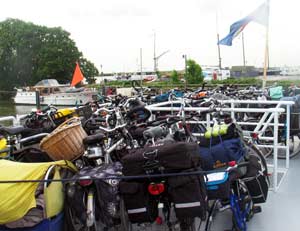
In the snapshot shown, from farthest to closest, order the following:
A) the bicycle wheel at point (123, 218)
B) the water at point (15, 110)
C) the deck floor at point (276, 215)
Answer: the water at point (15, 110)
the deck floor at point (276, 215)
the bicycle wheel at point (123, 218)

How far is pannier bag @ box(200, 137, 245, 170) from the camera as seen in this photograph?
2.31 meters

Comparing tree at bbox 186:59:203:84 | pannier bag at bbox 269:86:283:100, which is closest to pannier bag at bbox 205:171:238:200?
pannier bag at bbox 269:86:283:100

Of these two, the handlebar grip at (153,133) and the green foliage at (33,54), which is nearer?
the handlebar grip at (153,133)

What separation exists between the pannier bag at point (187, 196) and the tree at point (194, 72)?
18.2 metres

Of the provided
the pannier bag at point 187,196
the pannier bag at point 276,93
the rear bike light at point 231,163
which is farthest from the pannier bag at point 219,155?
the pannier bag at point 276,93

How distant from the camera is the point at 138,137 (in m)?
2.70

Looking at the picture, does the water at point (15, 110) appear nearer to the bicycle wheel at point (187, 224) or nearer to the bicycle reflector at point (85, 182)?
the bicycle reflector at point (85, 182)

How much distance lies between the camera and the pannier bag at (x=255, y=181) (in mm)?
2393

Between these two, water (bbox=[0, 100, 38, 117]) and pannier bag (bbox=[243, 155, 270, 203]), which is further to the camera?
water (bbox=[0, 100, 38, 117])

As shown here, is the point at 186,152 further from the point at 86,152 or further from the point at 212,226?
the point at 212,226

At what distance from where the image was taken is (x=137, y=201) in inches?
76.6

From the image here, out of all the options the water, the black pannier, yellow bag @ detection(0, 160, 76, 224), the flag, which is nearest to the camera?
yellow bag @ detection(0, 160, 76, 224)

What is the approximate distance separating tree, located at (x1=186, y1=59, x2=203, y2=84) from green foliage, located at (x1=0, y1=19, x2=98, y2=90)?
1721 centimetres

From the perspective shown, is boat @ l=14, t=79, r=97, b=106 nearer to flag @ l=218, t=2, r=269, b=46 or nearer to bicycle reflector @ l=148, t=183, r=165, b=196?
flag @ l=218, t=2, r=269, b=46
